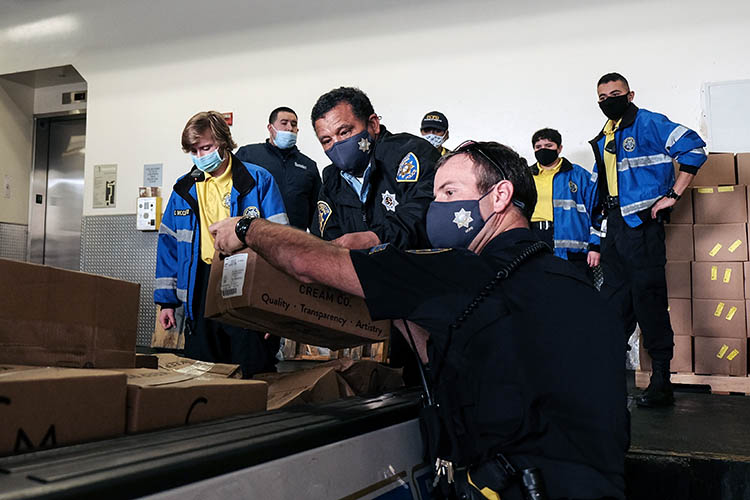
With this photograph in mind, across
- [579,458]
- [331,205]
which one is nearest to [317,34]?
[331,205]

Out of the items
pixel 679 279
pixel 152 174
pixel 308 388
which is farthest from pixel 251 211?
pixel 152 174

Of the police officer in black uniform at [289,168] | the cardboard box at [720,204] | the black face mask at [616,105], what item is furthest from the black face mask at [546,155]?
the police officer in black uniform at [289,168]

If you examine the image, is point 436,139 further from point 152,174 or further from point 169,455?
point 169,455

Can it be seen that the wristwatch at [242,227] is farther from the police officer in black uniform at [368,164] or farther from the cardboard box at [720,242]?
the cardboard box at [720,242]

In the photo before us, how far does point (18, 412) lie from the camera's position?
964 mm

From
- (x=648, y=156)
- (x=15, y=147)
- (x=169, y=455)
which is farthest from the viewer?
(x=15, y=147)

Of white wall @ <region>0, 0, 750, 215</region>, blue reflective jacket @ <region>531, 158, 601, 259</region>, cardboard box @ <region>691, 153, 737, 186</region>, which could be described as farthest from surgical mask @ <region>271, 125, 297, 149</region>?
cardboard box @ <region>691, 153, 737, 186</region>

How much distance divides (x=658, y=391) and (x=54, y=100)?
781 cm

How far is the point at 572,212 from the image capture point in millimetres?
5164

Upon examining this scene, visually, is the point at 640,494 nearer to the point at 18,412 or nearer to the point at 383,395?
the point at 383,395

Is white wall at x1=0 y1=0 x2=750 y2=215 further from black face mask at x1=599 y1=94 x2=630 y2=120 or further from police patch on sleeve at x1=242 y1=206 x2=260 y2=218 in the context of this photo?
A: police patch on sleeve at x1=242 y1=206 x2=260 y2=218

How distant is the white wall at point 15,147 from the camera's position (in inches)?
→ 318

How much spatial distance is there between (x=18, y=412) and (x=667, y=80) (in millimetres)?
5518

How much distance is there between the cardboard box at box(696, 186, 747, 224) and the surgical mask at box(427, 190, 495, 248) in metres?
3.72
